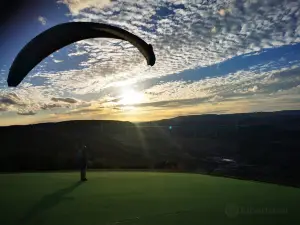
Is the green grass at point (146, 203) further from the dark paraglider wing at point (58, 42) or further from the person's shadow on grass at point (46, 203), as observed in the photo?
the dark paraglider wing at point (58, 42)

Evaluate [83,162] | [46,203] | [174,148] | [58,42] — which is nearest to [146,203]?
[46,203]

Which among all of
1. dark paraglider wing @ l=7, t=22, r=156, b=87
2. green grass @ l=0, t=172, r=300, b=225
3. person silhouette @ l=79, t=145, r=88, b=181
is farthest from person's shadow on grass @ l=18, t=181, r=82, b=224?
dark paraglider wing @ l=7, t=22, r=156, b=87

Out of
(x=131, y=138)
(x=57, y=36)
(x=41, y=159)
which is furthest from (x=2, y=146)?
(x=57, y=36)

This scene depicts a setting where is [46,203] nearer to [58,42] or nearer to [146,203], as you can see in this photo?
[146,203]

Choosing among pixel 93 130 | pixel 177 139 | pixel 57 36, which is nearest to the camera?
pixel 57 36

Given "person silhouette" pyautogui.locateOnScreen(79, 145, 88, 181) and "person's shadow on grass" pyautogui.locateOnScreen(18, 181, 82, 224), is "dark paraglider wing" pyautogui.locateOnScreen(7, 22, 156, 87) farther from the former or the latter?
"person silhouette" pyautogui.locateOnScreen(79, 145, 88, 181)

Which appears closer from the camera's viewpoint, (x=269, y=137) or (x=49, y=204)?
(x=49, y=204)

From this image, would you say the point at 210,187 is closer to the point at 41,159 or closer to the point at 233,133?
the point at 41,159
